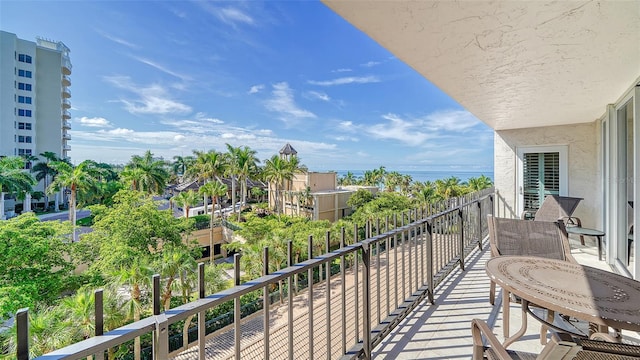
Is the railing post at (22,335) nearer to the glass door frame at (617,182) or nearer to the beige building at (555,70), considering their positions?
the beige building at (555,70)

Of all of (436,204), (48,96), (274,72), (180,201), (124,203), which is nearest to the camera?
(436,204)

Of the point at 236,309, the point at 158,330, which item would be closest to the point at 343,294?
the point at 236,309

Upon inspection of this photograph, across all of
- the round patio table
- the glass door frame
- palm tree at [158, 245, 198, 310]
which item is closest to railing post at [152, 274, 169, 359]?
the round patio table

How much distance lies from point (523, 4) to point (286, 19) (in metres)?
21.3

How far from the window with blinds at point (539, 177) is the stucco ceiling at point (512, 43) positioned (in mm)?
2616

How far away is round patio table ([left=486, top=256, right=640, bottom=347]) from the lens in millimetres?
1347

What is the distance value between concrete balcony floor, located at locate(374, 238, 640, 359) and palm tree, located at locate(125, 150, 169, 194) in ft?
90.9

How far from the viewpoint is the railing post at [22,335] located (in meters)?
0.61

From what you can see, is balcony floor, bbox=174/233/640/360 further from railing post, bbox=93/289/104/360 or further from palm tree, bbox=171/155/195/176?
palm tree, bbox=171/155/195/176

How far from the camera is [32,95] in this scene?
1287 inches

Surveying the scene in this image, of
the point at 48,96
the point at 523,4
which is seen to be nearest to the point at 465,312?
the point at 523,4

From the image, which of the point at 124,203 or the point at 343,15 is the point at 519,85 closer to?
the point at 343,15

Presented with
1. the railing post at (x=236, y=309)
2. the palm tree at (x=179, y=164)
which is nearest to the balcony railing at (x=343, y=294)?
the railing post at (x=236, y=309)

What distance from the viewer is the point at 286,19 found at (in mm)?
19812
